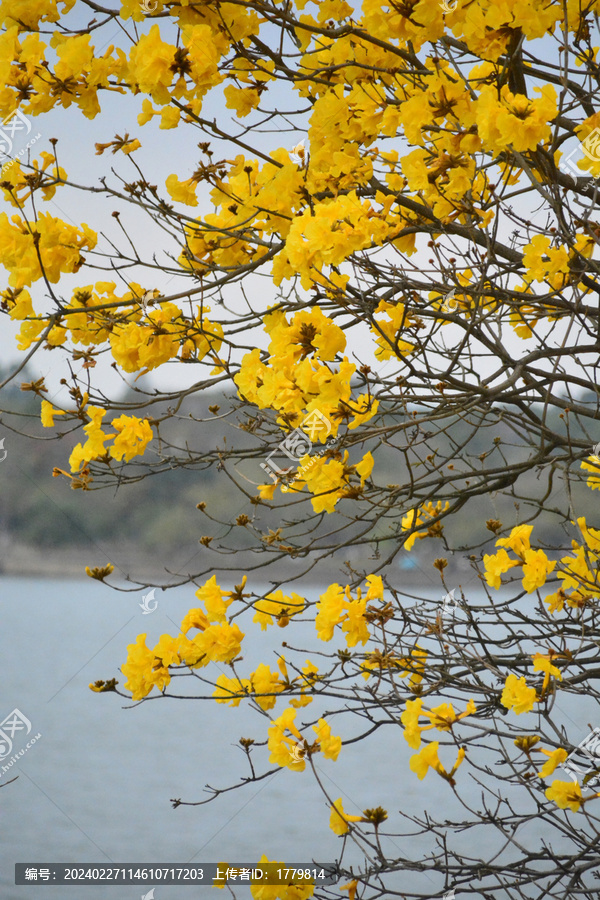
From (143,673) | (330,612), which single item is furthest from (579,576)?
(143,673)

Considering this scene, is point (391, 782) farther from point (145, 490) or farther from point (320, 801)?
point (145, 490)

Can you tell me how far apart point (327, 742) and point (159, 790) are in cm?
335

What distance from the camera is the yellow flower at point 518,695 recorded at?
850 mm

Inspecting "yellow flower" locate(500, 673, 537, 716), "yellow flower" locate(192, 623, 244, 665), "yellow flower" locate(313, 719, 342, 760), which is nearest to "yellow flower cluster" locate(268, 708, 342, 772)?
"yellow flower" locate(313, 719, 342, 760)

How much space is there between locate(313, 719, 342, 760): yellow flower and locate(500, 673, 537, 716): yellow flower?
23 cm

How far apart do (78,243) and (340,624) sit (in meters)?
0.54

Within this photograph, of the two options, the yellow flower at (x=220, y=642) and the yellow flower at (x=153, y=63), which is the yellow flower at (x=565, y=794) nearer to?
the yellow flower at (x=220, y=642)

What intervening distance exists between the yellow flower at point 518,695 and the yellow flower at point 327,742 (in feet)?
0.75

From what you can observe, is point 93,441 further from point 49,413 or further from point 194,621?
point 194,621

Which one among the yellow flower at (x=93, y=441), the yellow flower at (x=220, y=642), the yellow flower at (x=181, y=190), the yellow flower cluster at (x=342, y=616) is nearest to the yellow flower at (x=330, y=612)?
the yellow flower cluster at (x=342, y=616)

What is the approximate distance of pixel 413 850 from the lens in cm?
370

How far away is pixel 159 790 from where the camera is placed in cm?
395

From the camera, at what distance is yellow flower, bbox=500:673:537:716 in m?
0.85

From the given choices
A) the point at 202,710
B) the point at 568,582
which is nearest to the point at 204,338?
the point at 568,582
